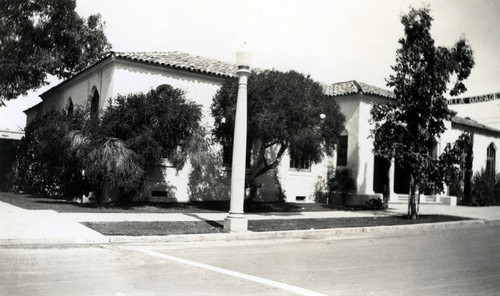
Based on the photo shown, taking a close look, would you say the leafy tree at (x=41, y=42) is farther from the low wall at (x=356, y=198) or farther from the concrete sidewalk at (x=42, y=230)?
the low wall at (x=356, y=198)

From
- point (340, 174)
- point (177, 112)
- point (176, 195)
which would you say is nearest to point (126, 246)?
point (177, 112)

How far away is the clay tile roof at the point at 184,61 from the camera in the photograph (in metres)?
18.6

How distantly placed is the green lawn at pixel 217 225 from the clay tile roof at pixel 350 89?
7582 millimetres

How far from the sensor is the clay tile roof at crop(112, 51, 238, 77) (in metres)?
18.6

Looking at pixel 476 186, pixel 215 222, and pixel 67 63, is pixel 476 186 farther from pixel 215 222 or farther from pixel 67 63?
pixel 67 63

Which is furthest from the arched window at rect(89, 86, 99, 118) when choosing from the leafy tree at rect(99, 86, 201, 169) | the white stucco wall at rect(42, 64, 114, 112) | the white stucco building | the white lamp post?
the white lamp post

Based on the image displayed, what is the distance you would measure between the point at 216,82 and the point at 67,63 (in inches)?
288

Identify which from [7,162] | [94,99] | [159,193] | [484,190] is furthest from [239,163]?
[484,190]

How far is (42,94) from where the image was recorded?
27.8m

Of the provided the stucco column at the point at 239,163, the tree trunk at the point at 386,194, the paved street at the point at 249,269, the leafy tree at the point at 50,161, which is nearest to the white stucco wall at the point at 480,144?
the tree trunk at the point at 386,194

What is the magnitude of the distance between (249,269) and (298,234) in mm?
5134

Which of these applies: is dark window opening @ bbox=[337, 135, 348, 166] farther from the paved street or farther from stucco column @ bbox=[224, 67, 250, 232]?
the paved street

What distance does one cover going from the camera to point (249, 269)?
728cm

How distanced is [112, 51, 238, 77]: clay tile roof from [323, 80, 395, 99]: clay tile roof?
211 inches
